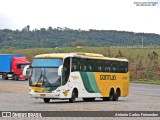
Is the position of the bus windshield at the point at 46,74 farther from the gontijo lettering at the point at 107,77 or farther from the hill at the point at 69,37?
the hill at the point at 69,37

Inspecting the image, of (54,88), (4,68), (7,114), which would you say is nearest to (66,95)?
(54,88)

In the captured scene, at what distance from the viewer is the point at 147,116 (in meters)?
22.0

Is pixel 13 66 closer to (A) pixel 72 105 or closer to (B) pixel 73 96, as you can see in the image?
(B) pixel 73 96

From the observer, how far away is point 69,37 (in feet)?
591

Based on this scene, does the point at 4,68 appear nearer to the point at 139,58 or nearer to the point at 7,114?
the point at 139,58

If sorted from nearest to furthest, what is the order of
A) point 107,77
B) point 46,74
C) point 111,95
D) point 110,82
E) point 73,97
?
point 46,74 < point 73,97 < point 107,77 < point 110,82 < point 111,95

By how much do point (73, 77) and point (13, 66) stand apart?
122 ft

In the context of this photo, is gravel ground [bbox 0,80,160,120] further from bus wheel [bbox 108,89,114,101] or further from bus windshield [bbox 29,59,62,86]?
bus windshield [bbox 29,59,62,86]

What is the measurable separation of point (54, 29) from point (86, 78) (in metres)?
154

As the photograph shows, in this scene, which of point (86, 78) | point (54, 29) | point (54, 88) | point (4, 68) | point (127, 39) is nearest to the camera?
point (54, 88)

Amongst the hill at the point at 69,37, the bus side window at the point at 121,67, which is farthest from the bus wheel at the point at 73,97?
the hill at the point at 69,37

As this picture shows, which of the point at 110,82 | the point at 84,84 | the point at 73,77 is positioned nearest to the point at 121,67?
the point at 110,82

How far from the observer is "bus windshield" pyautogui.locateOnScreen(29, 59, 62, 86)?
32.5m

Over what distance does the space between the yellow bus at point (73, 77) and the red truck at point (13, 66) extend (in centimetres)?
3190
